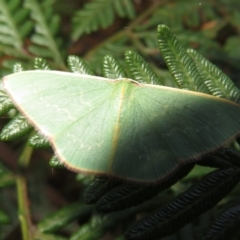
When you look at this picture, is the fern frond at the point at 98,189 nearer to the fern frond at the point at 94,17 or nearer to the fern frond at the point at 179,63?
the fern frond at the point at 179,63

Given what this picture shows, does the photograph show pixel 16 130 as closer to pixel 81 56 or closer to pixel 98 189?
pixel 98 189

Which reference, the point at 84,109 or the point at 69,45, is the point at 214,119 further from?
the point at 69,45

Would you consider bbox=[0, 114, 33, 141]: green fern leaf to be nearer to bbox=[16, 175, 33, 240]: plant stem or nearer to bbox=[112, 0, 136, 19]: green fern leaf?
bbox=[16, 175, 33, 240]: plant stem

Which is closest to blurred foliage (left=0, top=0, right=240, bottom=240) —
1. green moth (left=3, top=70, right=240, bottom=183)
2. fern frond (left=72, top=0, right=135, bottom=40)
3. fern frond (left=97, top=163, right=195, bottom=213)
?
fern frond (left=72, top=0, right=135, bottom=40)

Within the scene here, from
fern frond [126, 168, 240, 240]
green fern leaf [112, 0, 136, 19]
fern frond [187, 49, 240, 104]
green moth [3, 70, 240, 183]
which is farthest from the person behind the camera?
green fern leaf [112, 0, 136, 19]

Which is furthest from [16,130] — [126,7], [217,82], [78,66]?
[126,7]

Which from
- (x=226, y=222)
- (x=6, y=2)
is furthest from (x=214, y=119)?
(x=6, y=2)
